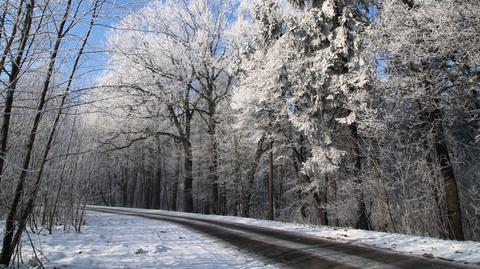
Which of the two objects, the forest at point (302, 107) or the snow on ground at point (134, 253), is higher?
the forest at point (302, 107)

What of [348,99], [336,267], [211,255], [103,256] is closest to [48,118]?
[103,256]

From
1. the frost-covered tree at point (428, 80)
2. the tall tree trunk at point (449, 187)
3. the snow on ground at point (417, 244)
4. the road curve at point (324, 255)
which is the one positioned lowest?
the road curve at point (324, 255)

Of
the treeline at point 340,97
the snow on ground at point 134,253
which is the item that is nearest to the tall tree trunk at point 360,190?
the treeline at point 340,97

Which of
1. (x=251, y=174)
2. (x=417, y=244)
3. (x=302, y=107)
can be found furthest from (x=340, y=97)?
(x=251, y=174)

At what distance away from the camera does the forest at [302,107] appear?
5.06 m

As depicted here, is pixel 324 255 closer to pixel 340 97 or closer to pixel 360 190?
pixel 360 190

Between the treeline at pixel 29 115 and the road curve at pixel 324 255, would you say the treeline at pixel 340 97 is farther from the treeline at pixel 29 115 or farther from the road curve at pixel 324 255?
the road curve at pixel 324 255

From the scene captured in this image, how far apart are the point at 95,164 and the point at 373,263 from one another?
9155 millimetres

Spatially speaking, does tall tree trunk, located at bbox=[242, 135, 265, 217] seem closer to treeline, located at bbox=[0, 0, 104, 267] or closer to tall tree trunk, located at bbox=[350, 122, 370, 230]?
tall tree trunk, located at bbox=[350, 122, 370, 230]

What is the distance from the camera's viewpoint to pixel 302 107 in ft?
62.0

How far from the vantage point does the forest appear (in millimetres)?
5062

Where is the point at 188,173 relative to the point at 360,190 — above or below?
above

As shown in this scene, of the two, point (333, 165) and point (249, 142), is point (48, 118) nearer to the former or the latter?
point (333, 165)

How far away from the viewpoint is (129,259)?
293 inches
